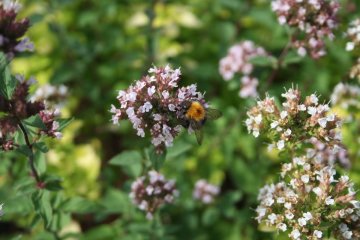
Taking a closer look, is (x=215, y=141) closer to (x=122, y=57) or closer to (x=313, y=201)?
(x=122, y=57)

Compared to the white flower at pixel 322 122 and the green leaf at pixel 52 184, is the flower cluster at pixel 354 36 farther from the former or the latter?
the green leaf at pixel 52 184

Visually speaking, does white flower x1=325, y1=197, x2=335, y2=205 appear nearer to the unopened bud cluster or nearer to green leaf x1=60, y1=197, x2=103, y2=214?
the unopened bud cluster

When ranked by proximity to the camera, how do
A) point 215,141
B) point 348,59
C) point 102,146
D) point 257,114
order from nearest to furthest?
point 257,114 → point 215,141 → point 348,59 → point 102,146

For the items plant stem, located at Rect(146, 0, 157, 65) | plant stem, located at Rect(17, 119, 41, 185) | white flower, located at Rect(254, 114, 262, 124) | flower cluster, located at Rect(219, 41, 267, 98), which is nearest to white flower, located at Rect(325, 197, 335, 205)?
white flower, located at Rect(254, 114, 262, 124)

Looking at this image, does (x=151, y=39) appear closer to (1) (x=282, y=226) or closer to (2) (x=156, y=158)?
(2) (x=156, y=158)

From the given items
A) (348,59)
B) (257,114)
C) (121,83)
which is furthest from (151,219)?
(348,59)

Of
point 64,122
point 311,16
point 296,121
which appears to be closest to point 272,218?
point 296,121
